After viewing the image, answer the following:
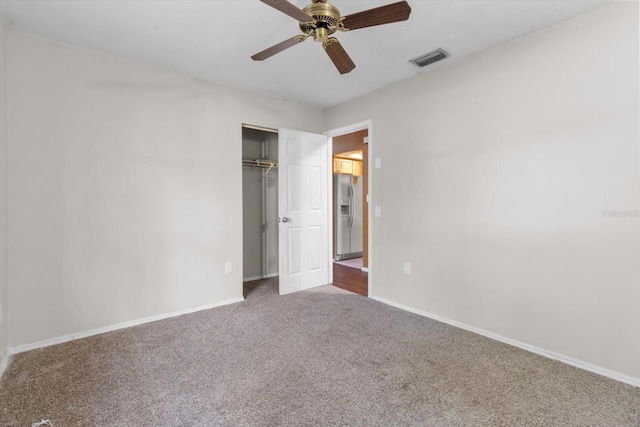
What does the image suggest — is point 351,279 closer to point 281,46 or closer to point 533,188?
point 533,188

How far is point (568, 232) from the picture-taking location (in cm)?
213

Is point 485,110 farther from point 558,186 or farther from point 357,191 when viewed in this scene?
point 357,191

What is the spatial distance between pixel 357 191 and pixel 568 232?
4.23 meters

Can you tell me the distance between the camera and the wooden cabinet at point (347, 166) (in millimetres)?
5895

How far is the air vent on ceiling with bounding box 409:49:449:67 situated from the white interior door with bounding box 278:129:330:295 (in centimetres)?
160

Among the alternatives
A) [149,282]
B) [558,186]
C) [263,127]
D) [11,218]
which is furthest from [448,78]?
[11,218]

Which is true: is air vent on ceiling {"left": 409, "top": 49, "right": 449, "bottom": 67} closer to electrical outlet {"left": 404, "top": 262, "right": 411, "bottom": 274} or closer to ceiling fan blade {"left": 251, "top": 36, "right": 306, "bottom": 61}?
ceiling fan blade {"left": 251, "top": 36, "right": 306, "bottom": 61}

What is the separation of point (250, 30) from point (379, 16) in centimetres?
111

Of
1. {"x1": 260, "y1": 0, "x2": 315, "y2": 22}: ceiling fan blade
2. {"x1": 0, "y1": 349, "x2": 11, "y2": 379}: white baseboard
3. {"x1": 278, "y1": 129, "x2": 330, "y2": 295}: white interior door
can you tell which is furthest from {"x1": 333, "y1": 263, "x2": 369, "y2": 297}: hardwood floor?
{"x1": 0, "y1": 349, "x2": 11, "y2": 379}: white baseboard

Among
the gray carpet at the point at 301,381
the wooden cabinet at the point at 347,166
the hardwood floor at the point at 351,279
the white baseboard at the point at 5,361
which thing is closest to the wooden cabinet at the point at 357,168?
the wooden cabinet at the point at 347,166

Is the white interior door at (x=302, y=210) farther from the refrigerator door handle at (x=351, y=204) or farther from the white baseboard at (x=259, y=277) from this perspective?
the refrigerator door handle at (x=351, y=204)

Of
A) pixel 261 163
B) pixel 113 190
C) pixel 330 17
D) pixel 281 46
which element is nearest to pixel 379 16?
pixel 330 17

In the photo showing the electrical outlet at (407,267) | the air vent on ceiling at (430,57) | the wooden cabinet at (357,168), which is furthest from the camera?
the wooden cabinet at (357,168)

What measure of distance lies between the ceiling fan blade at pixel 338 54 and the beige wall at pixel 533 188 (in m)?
1.23
